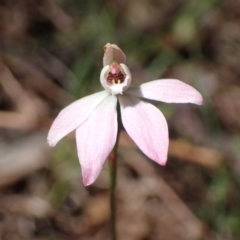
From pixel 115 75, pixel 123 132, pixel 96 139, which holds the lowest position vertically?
pixel 123 132

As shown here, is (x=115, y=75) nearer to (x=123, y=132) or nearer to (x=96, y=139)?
(x=96, y=139)

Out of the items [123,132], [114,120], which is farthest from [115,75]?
[123,132]

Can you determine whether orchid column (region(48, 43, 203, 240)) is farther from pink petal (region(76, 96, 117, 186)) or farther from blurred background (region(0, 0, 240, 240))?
blurred background (region(0, 0, 240, 240))

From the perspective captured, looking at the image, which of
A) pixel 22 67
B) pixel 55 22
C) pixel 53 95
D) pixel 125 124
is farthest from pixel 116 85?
pixel 55 22

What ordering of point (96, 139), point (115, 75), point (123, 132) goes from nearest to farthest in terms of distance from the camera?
1. point (96, 139)
2. point (115, 75)
3. point (123, 132)

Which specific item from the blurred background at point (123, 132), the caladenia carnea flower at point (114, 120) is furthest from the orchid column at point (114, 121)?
the blurred background at point (123, 132)

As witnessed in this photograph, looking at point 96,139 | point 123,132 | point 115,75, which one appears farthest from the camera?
→ point 123,132

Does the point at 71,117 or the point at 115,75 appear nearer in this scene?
the point at 71,117

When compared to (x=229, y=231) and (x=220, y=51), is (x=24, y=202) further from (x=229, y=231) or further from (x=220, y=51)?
(x=220, y=51)

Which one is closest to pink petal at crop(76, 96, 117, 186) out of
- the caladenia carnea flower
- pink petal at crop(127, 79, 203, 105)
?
the caladenia carnea flower
